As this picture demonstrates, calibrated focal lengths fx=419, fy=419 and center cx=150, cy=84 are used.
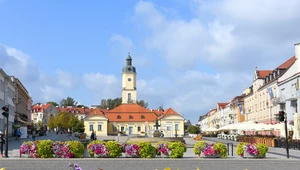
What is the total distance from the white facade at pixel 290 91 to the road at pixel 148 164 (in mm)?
33348

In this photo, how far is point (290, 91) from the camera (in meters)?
53.4

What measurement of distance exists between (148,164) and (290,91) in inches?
1581

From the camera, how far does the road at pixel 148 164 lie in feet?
56.6

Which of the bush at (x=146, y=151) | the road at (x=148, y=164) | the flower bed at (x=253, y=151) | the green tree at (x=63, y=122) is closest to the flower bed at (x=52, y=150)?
the road at (x=148, y=164)

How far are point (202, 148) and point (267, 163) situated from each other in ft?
9.69

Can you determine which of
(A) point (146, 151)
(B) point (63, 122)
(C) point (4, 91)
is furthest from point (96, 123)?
(A) point (146, 151)

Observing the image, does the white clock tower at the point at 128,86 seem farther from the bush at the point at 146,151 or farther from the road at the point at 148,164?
the road at the point at 148,164

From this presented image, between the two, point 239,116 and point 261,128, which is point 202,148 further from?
point 239,116

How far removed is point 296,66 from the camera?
58344 millimetres

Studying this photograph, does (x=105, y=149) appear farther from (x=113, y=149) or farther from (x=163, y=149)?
(x=163, y=149)

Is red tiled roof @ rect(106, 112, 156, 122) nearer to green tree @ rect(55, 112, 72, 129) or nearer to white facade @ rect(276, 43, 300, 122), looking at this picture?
green tree @ rect(55, 112, 72, 129)

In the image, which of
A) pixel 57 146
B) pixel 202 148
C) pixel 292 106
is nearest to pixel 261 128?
pixel 292 106

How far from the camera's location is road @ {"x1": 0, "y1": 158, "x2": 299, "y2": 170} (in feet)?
56.6

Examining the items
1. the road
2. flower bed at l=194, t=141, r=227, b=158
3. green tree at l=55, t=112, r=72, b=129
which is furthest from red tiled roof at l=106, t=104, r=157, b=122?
the road
